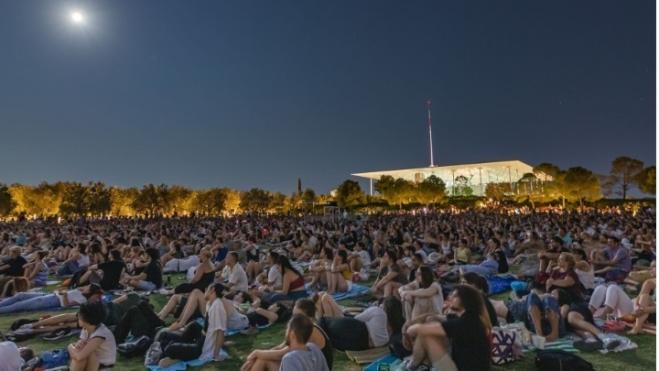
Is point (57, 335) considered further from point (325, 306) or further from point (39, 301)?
point (325, 306)

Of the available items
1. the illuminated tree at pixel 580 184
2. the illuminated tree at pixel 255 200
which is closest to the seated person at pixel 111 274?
the illuminated tree at pixel 580 184

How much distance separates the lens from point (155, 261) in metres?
9.94

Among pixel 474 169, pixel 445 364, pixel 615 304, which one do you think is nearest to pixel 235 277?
pixel 445 364

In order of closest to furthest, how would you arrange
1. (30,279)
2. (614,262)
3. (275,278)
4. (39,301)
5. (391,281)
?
1. (391,281)
2. (39,301)
3. (275,278)
4. (614,262)
5. (30,279)

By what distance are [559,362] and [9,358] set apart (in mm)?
5007

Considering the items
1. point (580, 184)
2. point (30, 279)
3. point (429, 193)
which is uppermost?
point (580, 184)

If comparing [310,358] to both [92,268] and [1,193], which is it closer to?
[92,268]

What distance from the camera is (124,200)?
7869 cm

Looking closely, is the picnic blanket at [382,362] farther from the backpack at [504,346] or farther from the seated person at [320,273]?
the seated person at [320,273]

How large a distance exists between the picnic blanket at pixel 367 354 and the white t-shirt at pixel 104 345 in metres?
2.49

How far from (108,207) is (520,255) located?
65.3 metres

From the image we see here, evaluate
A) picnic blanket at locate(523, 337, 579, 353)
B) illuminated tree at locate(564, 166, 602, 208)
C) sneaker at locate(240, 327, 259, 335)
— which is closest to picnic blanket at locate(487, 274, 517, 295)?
picnic blanket at locate(523, 337, 579, 353)

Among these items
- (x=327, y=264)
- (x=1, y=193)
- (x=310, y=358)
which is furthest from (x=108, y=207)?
(x=310, y=358)

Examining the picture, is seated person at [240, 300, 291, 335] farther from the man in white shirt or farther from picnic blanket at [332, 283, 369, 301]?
picnic blanket at [332, 283, 369, 301]
